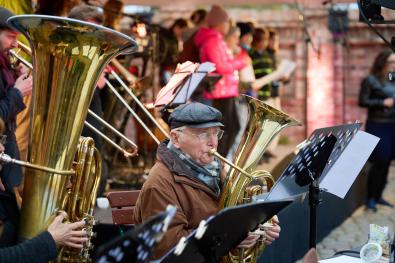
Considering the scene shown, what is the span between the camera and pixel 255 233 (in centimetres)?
383

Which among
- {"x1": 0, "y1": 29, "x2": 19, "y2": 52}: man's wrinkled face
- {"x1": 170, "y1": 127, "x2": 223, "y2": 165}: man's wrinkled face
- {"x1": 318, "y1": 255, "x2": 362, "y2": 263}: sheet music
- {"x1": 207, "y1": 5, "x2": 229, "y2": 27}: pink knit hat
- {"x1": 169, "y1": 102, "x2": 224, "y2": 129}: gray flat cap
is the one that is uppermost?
{"x1": 0, "y1": 29, "x2": 19, "y2": 52}: man's wrinkled face

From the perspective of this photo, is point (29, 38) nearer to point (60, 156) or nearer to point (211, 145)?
point (60, 156)

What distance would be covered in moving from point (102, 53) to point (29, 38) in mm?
312

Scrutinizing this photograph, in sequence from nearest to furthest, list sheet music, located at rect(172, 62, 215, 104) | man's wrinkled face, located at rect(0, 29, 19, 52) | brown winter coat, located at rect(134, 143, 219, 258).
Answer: brown winter coat, located at rect(134, 143, 219, 258)
man's wrinkled face, located at rect(0, 29, 19, 52)
sheet music, located at rect(172, 62, 215, 104)

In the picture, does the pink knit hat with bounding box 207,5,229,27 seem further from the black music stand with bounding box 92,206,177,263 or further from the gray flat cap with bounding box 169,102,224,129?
the black music stand with bounding box 92,206,177,263

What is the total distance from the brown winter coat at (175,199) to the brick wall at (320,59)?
9565 millimetres

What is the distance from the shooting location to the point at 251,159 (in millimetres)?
4219

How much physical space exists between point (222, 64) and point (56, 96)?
529 cm

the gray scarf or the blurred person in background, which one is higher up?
the gray scarf

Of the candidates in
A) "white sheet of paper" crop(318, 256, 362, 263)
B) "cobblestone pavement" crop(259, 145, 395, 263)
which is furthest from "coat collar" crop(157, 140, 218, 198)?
"cobblestone pavement" crop(259, 145, 395, 263)

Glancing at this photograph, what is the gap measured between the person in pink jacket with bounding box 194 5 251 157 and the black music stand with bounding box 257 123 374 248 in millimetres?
3888

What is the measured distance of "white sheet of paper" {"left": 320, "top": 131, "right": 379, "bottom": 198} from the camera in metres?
4.45

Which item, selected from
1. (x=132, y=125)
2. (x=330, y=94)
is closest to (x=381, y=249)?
(x=132, y=125)

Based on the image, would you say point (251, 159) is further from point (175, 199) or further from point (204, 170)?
point (175, 199)
